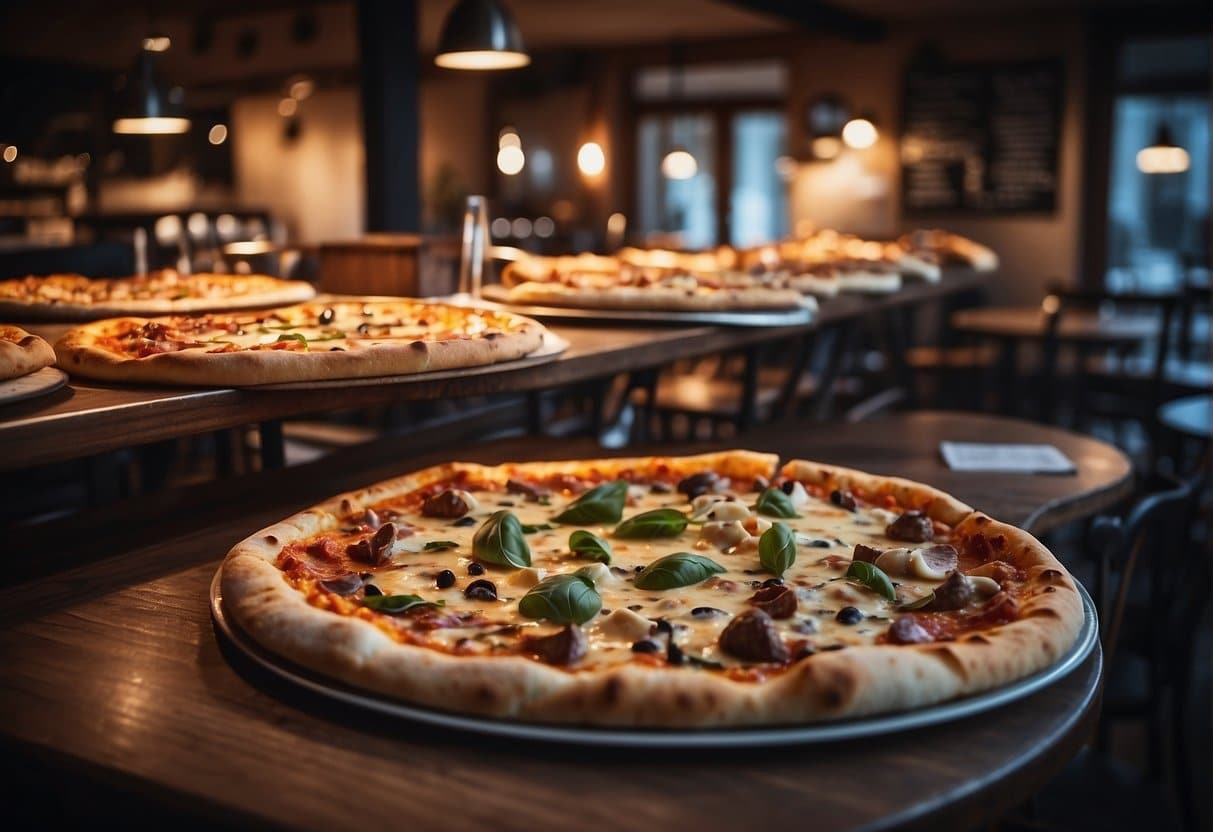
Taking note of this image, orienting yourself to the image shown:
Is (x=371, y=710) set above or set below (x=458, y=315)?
below

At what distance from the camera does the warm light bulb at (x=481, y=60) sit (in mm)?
3928

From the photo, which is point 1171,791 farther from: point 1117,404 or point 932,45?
point 932,45

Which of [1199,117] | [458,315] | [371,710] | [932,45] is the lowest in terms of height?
[371,710]

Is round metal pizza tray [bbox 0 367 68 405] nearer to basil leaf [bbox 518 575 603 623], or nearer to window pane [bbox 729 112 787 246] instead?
basil leaf [bbox 518 575 603 623]

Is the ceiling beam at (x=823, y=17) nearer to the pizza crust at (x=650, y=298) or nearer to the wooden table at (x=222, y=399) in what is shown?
the pizza crust at (x=650, y=298)

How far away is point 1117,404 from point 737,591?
6875 mm

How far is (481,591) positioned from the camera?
1.51m

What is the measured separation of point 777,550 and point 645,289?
59.0 inches

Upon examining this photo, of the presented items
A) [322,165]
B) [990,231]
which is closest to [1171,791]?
[990,231]

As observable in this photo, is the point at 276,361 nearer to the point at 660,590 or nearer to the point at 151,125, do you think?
the point at 660,590

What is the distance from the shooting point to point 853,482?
2.12 meters

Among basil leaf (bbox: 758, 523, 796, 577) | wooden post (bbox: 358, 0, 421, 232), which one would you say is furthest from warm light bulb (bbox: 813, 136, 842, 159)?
basil leaf (bbox: 758, 523, 796, 577)

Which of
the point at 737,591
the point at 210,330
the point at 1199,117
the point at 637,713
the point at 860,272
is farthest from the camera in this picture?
the point at 1199,117

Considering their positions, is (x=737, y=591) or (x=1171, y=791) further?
(x=1171, y=791)
